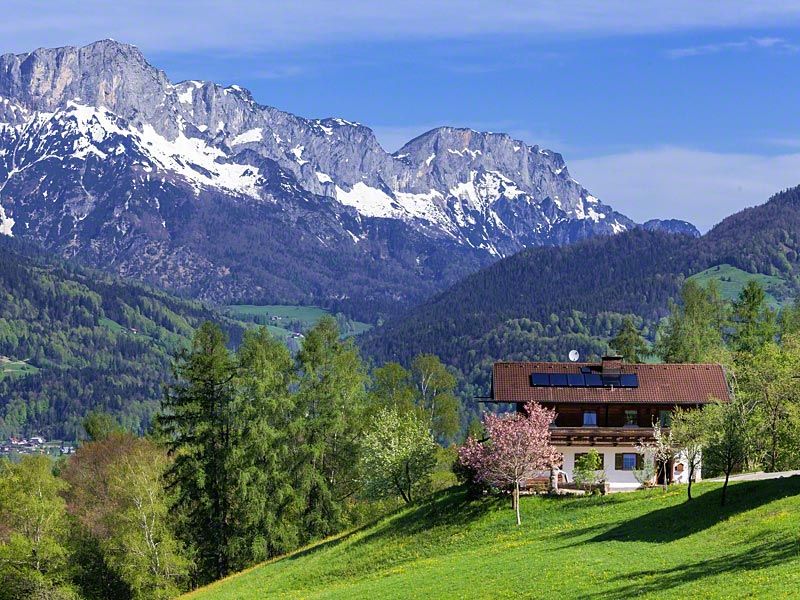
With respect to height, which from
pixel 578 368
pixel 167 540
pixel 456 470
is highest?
pixel 578 368

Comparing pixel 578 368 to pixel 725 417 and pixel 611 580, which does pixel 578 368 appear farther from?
pixel 611 580

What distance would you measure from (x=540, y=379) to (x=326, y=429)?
20.5 m

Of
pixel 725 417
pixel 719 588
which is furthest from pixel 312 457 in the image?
pixel 719 588

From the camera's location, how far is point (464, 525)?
2795 inches

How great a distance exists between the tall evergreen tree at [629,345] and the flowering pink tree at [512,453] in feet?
233

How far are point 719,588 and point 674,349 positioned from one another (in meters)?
98.9

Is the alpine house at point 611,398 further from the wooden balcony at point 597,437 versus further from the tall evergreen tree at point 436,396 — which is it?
the tall evergreen tree at point 436,396

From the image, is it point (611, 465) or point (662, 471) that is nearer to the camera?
point (611, 465)

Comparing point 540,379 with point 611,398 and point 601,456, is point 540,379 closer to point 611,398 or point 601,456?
point 611,398

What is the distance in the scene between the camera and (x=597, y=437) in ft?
264

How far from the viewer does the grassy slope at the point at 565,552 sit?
46.3 meters

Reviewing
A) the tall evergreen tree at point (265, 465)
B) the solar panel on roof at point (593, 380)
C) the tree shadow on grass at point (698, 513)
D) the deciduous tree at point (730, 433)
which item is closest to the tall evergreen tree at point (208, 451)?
the tall evergreen tree at point (265, 465)

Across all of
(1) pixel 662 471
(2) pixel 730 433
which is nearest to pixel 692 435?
(2) pixel 730 433

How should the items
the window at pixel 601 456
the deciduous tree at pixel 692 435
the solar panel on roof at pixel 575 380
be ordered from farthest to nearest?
1. the solar panel on roof at pixel 575 380
2. the window at pixel 601 456
3. the deciduous tree at pixel 692 435
